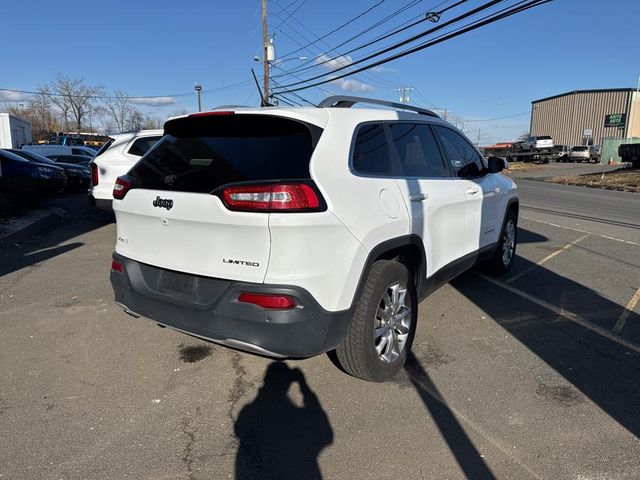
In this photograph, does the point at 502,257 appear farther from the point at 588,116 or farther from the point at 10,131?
the point at 588,116

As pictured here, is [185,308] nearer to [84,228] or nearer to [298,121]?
[298,121]

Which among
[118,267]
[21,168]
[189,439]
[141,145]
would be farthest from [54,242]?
[21,168]

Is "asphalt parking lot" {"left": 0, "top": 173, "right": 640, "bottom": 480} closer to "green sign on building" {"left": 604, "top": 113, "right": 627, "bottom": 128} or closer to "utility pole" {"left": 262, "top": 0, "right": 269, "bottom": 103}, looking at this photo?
"utility pole" {"left": 262, "top": 0, "right": 269, "bottom": 103}

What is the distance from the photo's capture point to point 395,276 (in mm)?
3432

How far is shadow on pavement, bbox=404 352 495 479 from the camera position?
2.62 metres

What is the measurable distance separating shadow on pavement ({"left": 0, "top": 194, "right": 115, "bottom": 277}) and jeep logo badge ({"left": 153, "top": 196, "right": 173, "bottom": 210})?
417 cm

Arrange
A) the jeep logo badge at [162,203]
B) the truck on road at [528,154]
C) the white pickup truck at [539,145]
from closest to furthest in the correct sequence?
the jeep logo badge at [162,203], the white pickup truck at [539,145], the truck on road at [528,154]

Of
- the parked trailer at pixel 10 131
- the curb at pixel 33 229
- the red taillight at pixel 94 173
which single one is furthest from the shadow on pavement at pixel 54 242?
the parked trailer at pixel 10 131

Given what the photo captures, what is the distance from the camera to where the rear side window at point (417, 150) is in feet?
12.4

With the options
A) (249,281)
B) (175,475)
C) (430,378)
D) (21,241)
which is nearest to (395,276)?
(430,378)

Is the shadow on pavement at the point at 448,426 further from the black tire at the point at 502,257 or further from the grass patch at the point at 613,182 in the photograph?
the grass patch at the point at 613,182

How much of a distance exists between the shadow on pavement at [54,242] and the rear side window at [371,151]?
17.0 feet

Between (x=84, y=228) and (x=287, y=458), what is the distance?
8.34 meters

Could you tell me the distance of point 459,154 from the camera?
4887 mm
